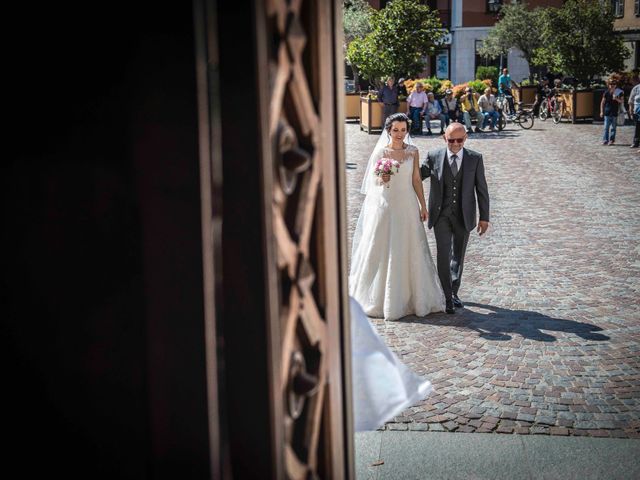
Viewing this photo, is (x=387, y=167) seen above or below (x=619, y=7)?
below

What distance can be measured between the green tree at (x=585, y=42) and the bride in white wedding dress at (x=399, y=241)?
24.0 metres

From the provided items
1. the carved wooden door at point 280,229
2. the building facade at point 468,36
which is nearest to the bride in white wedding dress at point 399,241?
the carved wooden door at point 280,229

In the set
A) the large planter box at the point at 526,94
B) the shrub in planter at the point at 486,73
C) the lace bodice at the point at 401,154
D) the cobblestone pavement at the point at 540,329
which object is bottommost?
the cobblestone pavement at the point at 540,329

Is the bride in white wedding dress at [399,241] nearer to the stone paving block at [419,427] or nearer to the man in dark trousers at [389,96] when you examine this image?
the stone paving block at [419,427]

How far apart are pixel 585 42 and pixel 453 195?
24.6m

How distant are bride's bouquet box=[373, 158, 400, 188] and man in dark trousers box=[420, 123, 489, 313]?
36 centimetres

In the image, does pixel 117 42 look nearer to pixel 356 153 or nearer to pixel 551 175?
pixel 551 175

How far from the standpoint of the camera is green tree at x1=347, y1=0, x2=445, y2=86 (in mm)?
25578

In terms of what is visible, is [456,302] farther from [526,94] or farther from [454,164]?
[526,94]

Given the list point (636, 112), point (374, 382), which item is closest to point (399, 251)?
point (374, 382)

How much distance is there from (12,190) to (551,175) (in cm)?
1646

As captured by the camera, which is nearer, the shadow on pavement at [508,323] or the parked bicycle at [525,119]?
the shadow on pavement at [508,323]

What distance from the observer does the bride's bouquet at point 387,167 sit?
7672 millimetres

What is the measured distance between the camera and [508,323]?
7555 millimetres
